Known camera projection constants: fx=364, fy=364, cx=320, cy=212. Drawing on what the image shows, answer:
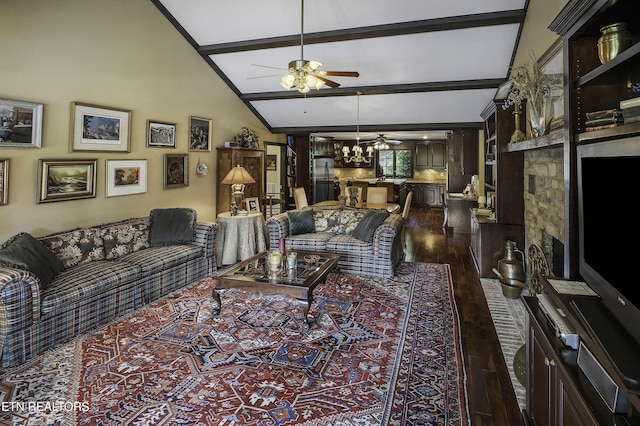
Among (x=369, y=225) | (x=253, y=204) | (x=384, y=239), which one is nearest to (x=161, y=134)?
(x=253, y=204)

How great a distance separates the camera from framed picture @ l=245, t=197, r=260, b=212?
671 centimetres

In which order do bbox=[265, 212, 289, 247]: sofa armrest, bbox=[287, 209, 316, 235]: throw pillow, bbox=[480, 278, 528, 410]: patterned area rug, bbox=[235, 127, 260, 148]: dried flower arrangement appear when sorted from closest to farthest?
bbox=[480, 278, 528, 410]: patterned area rug
bbox=[265, 212, 289, 247]: sofa armrest
bbox=[287, 209, 316, 235]: throw pillow
bbox=[235, 127, 260, 148]: dried flower arrangement

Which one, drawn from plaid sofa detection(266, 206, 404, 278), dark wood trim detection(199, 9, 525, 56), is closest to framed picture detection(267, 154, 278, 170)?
dark wood trim detection(199, 9, 525, 56)

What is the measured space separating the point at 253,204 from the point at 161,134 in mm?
2122

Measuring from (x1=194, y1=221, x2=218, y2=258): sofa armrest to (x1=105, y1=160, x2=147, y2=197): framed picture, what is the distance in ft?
3.22

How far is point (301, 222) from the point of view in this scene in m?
5.42

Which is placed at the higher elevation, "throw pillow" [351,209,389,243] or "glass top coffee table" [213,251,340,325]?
"throw pillow" [351,209,389,243]

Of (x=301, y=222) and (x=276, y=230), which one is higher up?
(x=301, y=222)

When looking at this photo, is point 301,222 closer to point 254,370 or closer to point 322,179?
point 254,370

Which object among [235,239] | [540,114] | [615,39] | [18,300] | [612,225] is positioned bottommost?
[18,300]

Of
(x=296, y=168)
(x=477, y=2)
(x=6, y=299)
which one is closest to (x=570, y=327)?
(x=6, y=299)

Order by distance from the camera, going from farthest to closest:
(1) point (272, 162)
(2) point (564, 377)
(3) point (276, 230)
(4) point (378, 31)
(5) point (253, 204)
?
(1) point (272, 162), (5) point (253, 204), (3) point (276, 230), (4) point (378, 31), (2) point (564, 377)

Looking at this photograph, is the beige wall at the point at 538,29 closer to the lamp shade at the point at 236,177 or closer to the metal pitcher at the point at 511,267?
the metal pitcher at the point at 511,267

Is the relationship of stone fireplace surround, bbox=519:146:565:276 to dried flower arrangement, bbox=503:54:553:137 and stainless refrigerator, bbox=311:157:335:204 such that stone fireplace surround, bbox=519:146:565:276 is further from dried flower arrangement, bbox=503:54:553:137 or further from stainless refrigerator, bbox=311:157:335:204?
stainless refrigerator, bbox=311:157:335:204
